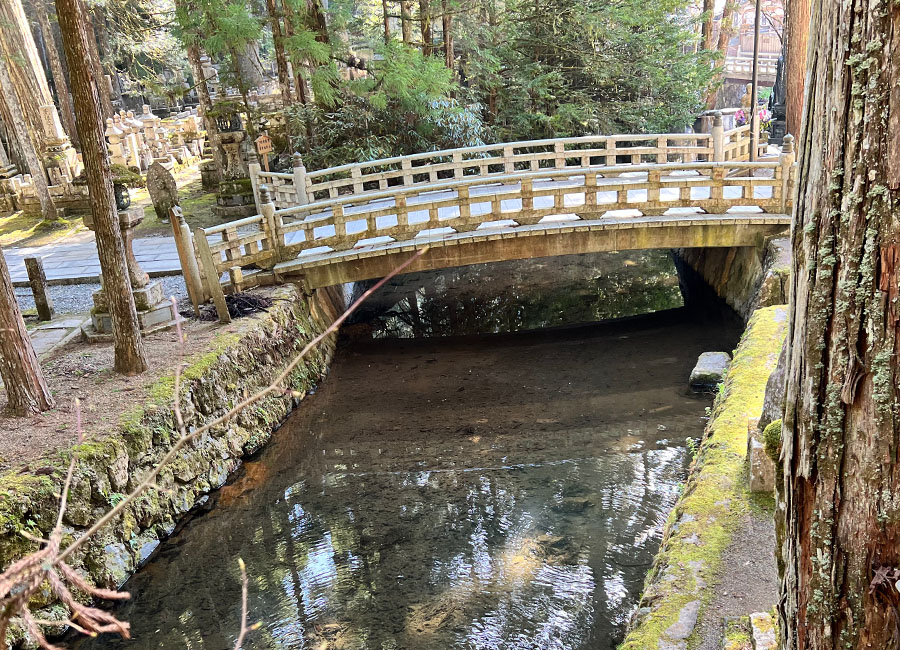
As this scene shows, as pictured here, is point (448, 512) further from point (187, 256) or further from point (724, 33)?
point (724, 33)

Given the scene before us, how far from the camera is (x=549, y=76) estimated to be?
19.7 meters

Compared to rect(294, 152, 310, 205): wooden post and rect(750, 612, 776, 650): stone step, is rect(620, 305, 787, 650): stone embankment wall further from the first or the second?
rect(294, 152, 310, 205): wooden post

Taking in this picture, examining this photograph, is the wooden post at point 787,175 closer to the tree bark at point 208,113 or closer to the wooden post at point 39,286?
the wooden post at point 39,286

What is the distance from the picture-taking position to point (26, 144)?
63.9 ft

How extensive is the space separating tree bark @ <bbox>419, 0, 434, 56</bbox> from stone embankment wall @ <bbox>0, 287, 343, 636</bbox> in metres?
9.71

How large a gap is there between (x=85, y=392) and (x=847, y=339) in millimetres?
9294

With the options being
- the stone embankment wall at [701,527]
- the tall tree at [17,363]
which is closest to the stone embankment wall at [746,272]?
the stone embankment wall at [701,527]

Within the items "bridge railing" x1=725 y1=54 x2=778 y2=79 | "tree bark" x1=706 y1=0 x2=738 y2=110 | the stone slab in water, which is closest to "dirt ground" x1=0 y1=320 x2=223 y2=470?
the stone slab in water

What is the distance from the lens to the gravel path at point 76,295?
13258mm

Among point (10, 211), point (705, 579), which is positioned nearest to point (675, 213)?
point (705, 579)

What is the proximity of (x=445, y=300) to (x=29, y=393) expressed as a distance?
9636 mm

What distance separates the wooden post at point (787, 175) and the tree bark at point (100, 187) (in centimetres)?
1092

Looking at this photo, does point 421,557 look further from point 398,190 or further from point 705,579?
point 398,190

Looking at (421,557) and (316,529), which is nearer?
(421,557)
